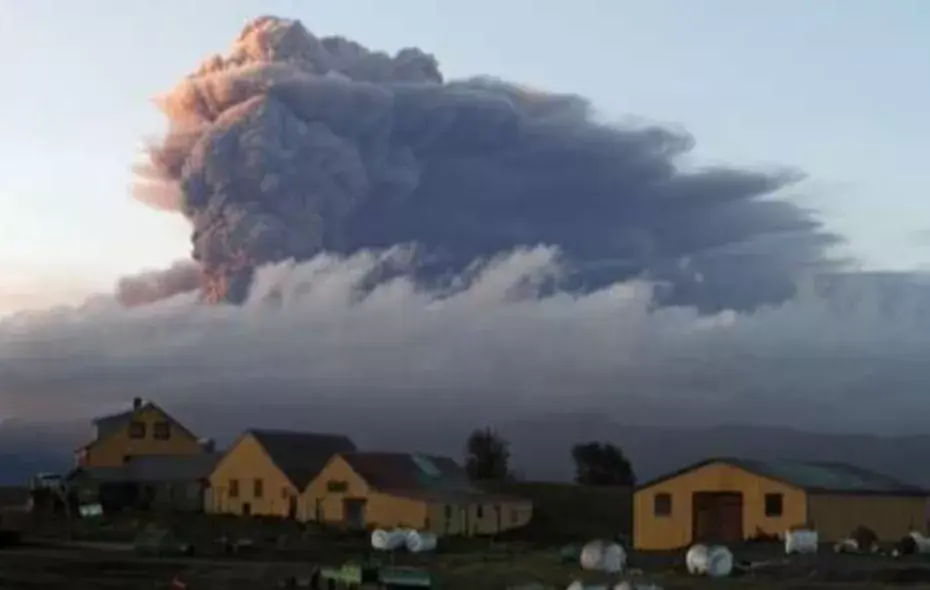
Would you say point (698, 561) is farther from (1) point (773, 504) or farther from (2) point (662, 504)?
(2) point (662, 504)

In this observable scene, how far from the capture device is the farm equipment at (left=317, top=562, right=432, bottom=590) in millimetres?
49281

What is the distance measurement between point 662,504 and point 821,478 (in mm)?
7206

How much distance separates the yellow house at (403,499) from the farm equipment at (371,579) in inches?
1402

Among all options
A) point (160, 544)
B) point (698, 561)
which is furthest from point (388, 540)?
point (698, 561)

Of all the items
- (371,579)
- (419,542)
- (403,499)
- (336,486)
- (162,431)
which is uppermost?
(162,431)

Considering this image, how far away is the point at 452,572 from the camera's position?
56.7 m

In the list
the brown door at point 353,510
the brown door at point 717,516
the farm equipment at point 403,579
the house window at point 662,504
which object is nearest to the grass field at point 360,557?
the farm equipment at point 403,579

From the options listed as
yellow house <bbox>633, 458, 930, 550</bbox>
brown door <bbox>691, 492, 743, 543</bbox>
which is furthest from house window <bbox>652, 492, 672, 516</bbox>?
brown door <bbox>691, 492, 743, 543</bbox>

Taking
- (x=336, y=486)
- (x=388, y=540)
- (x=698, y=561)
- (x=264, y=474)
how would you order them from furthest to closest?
(x=264, y=474)
(x=336, y=486)
(x=388, y=540)
(x=698, y=561)

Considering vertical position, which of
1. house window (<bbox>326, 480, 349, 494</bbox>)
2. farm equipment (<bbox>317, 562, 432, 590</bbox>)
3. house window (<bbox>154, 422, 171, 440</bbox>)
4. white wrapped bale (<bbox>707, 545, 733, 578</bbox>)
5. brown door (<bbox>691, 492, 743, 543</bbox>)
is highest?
house window (<bbox>154, 422, 171, 440</bbox>)

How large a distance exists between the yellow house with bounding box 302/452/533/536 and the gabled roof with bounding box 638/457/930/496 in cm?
1500

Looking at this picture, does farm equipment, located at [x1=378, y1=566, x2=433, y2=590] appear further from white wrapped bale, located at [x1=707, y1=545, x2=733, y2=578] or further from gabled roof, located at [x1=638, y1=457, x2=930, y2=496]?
gabled roof, located at [x1=638, y1=457, x2=930, y2=496]

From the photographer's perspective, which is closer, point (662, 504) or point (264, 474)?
point (662, 504)

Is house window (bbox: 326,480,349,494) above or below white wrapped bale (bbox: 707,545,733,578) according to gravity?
above
